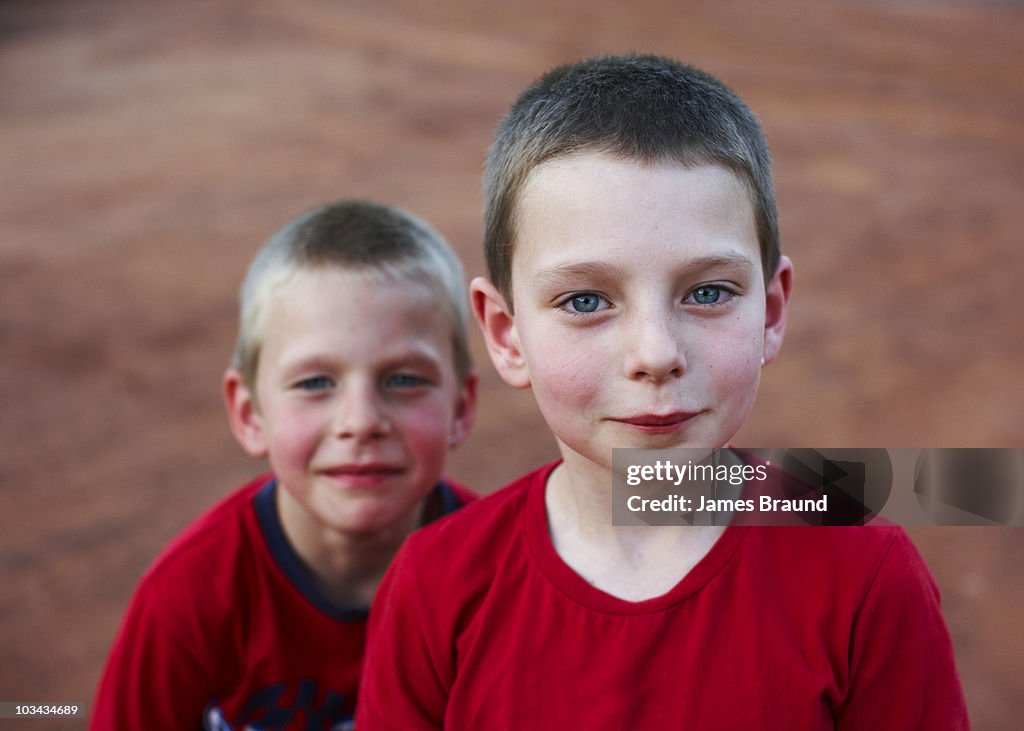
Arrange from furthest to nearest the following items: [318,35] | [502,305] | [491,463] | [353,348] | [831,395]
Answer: [318,35] → [831,395] → [491,463] → [353,348] → [502,305]

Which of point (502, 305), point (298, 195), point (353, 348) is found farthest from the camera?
point (298, 195)

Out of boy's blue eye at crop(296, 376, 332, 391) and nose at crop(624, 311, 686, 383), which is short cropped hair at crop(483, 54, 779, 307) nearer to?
nose at crop(624, 311, 686, 383)

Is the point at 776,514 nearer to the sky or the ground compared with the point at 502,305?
nearer to the ground

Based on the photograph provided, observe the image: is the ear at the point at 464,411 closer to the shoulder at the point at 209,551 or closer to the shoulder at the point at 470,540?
the shoulder at the point at 209,551

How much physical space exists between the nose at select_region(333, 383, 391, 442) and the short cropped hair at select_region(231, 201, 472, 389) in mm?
265

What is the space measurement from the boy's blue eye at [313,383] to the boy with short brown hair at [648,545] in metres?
0.69

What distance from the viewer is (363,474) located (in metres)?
2.36

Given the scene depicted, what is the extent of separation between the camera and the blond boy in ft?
7.82

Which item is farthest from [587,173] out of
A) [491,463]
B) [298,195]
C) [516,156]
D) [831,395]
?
[298,195]

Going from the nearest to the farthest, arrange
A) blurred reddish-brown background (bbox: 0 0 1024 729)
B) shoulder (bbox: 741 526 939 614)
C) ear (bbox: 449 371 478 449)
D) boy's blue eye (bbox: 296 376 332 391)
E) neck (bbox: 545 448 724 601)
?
shoulder (bbox: 741 526 939 614), neck (bbox: 545 448 724 601), boy's blue eye (bbox: 296 376 332 391), ear (bbox: 449 371 478 449), blurred reddish-brown background (bbox: 0 0 1024 729)

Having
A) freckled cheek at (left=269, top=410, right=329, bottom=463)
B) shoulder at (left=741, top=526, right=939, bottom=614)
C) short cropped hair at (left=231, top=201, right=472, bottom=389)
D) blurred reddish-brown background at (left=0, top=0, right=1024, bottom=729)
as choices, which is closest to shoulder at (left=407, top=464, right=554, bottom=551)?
shoulder at (left=741, top=526, right=939, bottom=614)

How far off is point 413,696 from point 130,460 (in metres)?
3.85

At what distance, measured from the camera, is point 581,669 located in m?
1.70

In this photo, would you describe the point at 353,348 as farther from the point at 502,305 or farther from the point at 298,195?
the point at 298,195
